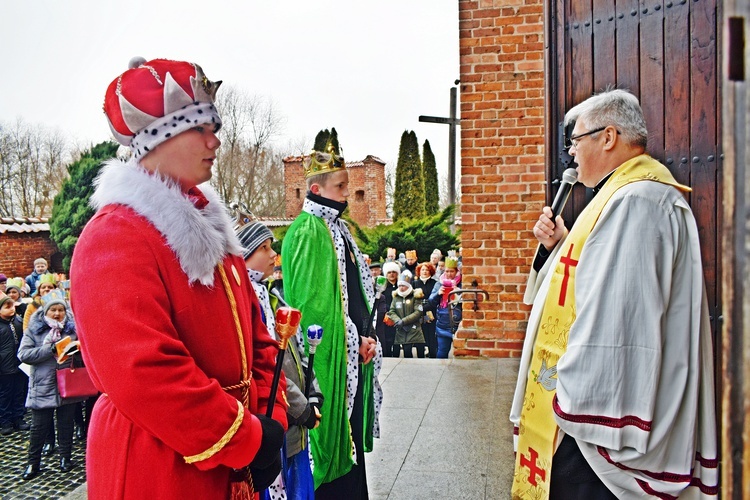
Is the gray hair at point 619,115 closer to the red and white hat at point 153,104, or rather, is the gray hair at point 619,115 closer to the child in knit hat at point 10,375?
the red and white hat at point 153,104

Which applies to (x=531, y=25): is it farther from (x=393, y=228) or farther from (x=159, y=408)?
(x=393, y=228)

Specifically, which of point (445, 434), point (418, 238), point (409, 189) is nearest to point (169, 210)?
point (445, 434)

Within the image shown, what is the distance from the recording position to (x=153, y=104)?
159 centimetres

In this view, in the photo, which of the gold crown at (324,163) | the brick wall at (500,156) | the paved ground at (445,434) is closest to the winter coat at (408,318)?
the brick wall at (500,156)

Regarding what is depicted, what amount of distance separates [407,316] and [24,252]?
43.1 ft

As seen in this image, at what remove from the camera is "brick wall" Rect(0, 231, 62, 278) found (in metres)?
15.9

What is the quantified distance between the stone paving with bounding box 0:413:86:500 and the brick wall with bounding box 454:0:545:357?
3.87 m

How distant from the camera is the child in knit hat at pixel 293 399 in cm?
251

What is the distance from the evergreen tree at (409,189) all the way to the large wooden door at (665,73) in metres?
20.7

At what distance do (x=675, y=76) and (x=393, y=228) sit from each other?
11.2 meters

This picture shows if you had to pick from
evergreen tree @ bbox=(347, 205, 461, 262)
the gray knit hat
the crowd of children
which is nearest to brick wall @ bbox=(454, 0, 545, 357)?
the crowd of children

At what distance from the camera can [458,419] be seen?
14.3ft

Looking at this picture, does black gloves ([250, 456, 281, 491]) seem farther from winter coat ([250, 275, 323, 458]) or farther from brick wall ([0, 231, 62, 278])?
brick wall ([0, 231, 62, 278])

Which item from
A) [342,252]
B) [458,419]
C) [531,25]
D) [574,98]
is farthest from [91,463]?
[531,25]
